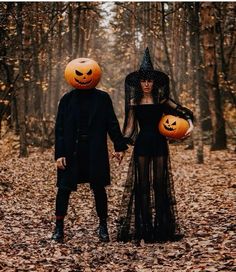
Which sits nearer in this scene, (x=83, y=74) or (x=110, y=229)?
(x=83, y=74)

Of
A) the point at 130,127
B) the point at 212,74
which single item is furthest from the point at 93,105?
the point at 212,74

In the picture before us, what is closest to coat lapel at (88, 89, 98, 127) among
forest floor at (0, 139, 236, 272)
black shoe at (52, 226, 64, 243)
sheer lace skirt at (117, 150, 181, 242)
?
sheer lace skirt at (117, 150, 181, 242)

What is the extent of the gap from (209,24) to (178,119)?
10.7 meters

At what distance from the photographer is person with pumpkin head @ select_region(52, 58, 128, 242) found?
608 cm

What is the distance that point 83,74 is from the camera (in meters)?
6.09

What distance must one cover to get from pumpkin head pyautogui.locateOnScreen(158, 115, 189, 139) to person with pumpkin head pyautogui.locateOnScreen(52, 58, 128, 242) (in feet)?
1.85

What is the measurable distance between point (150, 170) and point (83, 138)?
3.14 feet

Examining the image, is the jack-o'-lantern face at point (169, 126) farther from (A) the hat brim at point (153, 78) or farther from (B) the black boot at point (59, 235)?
(B) the black boot at point (59, 235)

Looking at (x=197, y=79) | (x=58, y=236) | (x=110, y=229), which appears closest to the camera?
(x=58, y=236)

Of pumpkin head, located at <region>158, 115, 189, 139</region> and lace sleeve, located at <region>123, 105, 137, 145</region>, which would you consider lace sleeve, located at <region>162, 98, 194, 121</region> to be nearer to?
pumpkin head, located at <region>158, 115, 189, 139</region>

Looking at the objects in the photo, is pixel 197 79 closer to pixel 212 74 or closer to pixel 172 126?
pixel 212 74

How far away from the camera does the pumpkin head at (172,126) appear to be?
6.04m

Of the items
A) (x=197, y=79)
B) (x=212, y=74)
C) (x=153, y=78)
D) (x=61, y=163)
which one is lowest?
(x=61, y=163)

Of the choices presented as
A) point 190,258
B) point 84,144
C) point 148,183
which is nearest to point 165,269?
point 190,258
